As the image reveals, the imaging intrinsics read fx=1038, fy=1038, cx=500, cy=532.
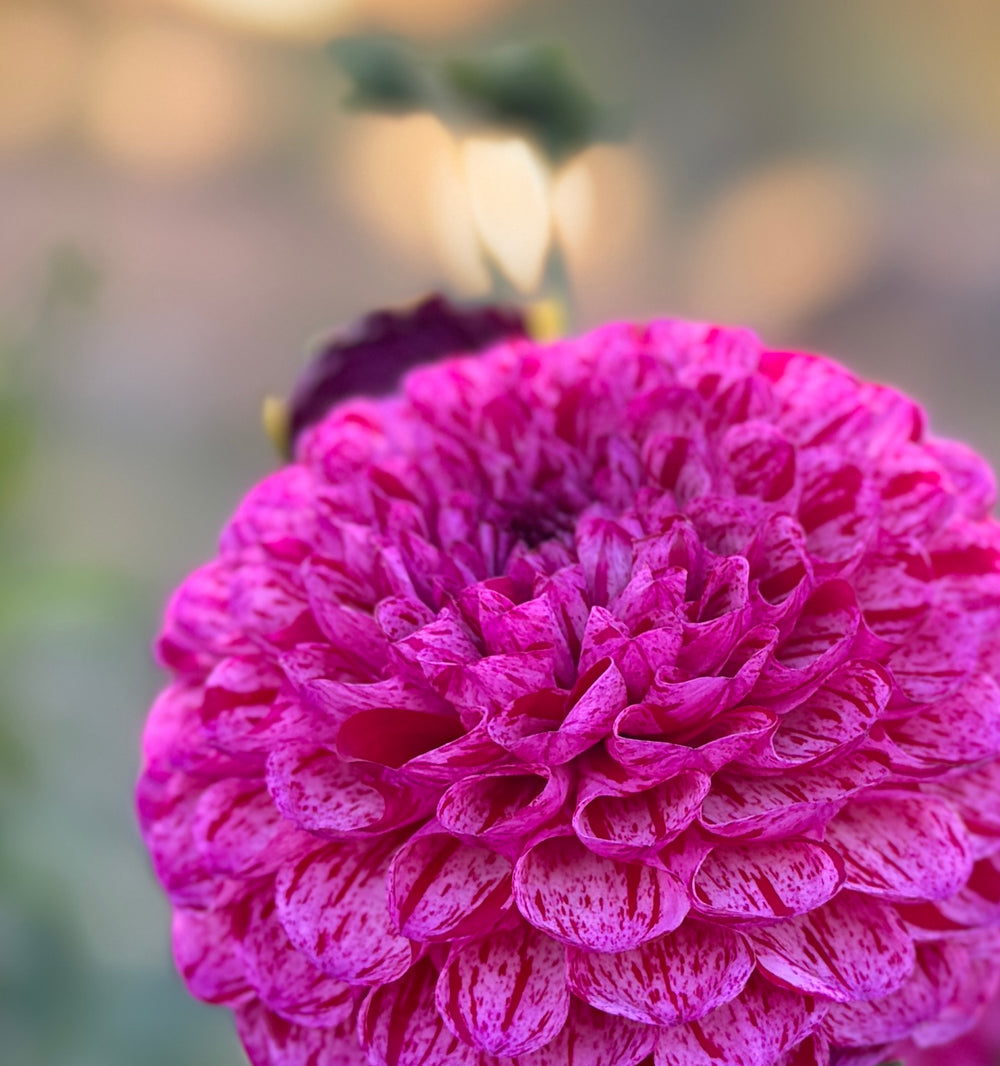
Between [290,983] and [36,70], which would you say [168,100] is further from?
[290,983]

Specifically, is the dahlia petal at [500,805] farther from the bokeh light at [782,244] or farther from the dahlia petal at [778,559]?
the bokeh light at [782,244]

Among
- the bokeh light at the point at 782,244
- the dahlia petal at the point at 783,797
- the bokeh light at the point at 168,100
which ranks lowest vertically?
the dahlia petal at the point at 783,797

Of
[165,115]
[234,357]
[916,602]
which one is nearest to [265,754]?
[916,602]

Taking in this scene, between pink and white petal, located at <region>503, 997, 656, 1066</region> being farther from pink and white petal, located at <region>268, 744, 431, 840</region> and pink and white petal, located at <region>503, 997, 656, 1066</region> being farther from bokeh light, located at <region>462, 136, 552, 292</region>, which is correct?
bokeh light, located at <region>462, 136, 552, 292</region>

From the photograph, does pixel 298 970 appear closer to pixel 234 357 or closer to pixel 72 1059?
pixel 72 1059

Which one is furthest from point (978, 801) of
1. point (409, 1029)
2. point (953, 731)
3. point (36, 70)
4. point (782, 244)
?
point (36, 70)

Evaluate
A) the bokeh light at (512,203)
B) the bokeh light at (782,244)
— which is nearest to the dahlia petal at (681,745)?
the bokeh light at (512,203)

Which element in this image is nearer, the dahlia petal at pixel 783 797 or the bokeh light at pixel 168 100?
the dahlia petal at pixel 783 797

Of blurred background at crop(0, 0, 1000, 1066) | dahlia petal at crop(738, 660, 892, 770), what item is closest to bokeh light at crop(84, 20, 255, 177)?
blurred background at crop(0, 0, 1000, 1066)
